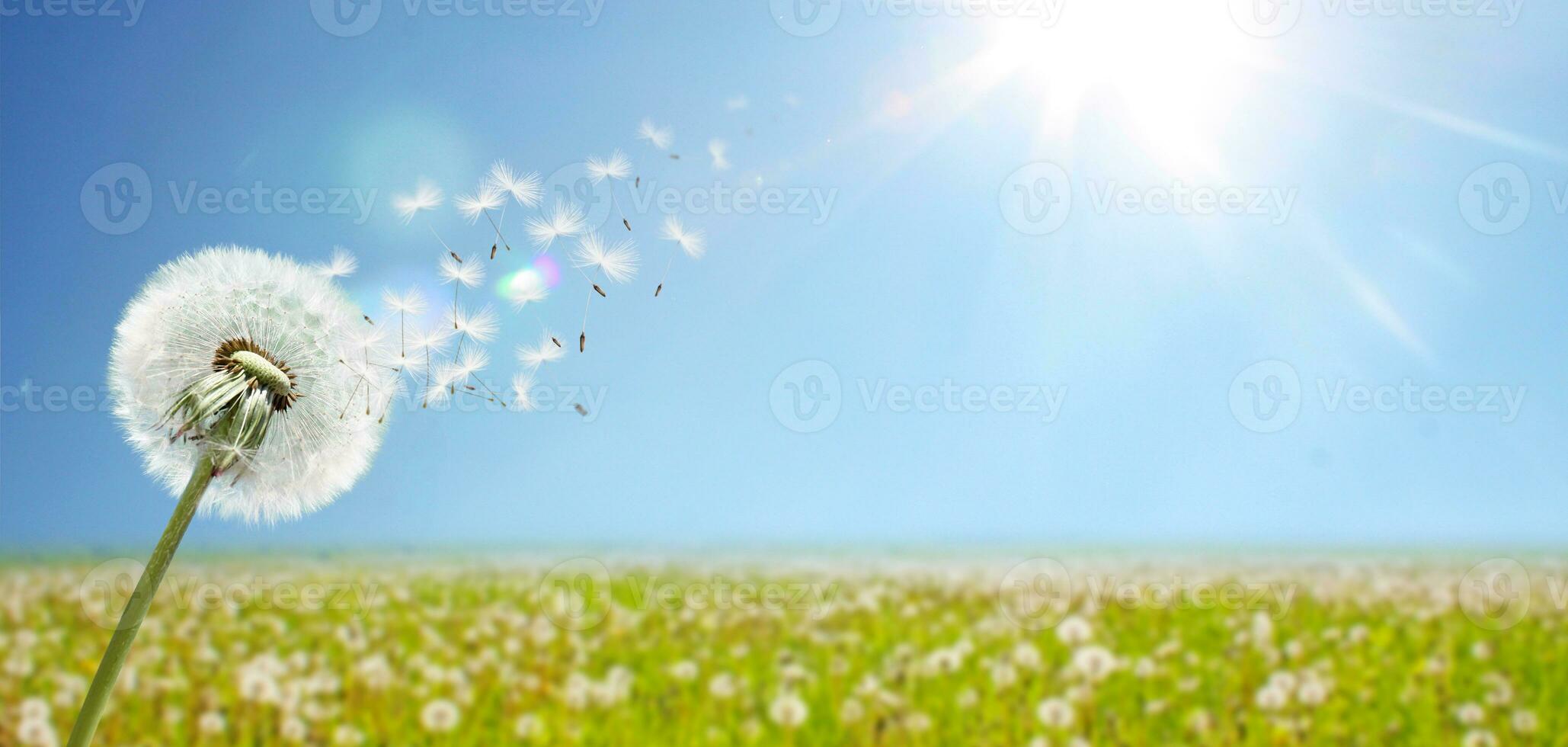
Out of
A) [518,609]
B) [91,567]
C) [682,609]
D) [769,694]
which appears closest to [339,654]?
[518,609]

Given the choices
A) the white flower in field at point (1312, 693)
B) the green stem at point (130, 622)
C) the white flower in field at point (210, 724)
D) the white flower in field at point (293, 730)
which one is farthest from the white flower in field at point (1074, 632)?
the green stem at point (130, 622)

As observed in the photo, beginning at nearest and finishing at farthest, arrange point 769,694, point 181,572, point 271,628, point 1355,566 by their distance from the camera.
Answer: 1. point 769,694
2. point 271,628
3. point 181,572
4. point 1355,566

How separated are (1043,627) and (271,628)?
5.16 m

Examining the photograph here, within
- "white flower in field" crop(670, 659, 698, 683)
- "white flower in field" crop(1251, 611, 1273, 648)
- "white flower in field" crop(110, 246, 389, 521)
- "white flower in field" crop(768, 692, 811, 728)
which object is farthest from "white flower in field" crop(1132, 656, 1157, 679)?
"white flower in field" crop(110, 246, 389, 521)

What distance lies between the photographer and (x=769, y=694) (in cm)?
479

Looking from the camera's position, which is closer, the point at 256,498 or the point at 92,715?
the point at 92,715

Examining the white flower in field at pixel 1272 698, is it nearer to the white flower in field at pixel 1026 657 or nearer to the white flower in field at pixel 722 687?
the white flower in field at pixel 1026 657

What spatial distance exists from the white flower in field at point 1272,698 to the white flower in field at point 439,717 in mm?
4258

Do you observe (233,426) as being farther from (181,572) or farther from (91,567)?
(91,567)

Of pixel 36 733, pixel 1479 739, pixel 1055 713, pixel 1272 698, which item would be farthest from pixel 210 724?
pixel 1479 739

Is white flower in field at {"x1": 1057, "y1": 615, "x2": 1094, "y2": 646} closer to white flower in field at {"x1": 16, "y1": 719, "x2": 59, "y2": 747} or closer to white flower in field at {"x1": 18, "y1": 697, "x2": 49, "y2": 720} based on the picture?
white flower in field at {"x1": 16, "y1": 719, "x2": 59, "y2": 747}

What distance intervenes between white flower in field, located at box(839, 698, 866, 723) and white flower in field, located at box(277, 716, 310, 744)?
275 centimetres

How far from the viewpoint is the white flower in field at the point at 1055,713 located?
4.38 m

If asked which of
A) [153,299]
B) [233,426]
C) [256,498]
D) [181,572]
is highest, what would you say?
[153,299]
